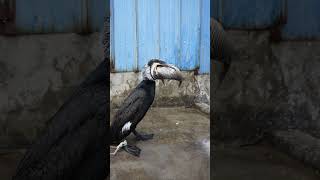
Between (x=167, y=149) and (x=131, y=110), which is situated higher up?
(x=131, y=110)

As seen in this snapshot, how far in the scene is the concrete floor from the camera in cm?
166

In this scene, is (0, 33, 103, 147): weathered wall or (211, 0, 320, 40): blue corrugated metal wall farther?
(211, 0, 320, 40): blue corrugated metal wall

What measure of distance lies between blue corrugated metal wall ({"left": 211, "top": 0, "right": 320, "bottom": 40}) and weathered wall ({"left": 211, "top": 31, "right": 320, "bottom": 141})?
0.14 ft

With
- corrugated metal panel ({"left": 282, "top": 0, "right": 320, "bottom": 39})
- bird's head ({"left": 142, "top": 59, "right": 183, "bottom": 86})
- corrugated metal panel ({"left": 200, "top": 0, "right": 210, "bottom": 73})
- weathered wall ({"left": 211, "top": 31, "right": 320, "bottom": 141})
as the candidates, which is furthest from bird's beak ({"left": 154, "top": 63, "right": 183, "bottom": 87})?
corrugated metal panel ({"left": 282, "top": 0, "right": 320, "bottom": 39})

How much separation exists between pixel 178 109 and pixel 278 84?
642 mm

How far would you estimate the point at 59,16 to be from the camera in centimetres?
196

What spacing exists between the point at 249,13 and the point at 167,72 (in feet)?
2.01

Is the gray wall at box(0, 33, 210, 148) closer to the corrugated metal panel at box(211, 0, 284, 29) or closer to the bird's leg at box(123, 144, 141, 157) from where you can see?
the bird's leg at box(123, 144, 141, 157)

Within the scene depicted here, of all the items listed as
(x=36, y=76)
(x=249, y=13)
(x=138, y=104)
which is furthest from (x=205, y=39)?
(x=36, y=76)

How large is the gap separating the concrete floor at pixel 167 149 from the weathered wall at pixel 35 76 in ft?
1.47

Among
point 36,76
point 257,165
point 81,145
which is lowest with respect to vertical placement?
point 257,165

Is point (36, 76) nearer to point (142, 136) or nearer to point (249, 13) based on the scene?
point (142, 136)

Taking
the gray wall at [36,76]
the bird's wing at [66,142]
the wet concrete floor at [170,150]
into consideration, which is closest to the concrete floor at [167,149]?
the wet concrete floor at [170,150]

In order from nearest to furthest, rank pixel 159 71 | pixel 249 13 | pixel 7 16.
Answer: pixel 159 71, pixel 7 16, pixel 249 13
